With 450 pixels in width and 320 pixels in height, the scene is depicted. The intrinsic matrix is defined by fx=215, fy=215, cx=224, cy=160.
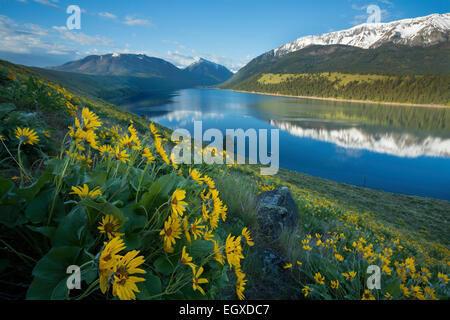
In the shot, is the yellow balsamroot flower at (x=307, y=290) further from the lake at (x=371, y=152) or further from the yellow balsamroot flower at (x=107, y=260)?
the lake at (x=371, y=152)

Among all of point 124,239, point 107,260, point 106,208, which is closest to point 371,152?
point 124,239

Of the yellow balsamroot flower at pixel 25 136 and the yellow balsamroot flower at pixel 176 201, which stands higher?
the yellow balsamroot flower at pixel 25 136

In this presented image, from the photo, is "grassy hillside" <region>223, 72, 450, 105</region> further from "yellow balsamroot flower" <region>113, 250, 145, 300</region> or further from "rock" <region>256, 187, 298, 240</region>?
"yellow balsamroot flower" <region>113, 250, 145, 300</region>

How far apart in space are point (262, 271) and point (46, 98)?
203 inches

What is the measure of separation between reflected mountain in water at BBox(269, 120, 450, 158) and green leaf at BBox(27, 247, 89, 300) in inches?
1724

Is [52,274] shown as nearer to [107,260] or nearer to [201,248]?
[107,260]

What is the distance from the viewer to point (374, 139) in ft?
147

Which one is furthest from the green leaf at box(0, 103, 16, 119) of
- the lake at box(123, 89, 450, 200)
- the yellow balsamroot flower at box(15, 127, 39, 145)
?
the lake at box(123, 89, 450, 200)

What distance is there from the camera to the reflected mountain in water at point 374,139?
38.8 m

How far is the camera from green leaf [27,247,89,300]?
935 millimetres

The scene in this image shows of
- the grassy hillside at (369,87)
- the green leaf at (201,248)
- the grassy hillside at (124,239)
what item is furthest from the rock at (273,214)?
the grassy hillside at (369,87)

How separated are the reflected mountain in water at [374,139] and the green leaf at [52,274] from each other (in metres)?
43.8
